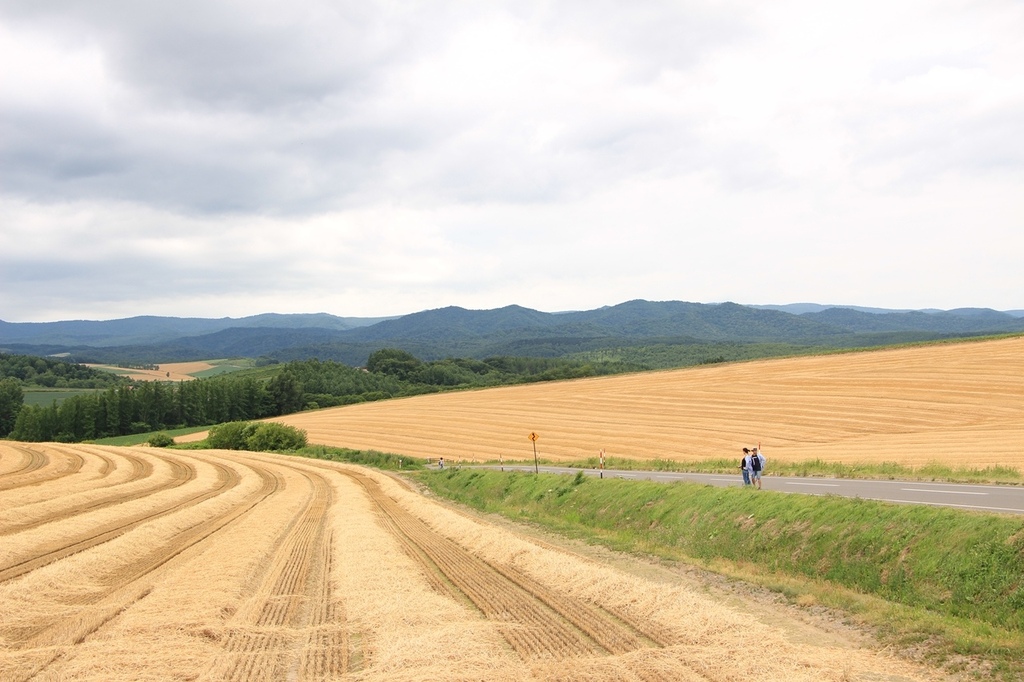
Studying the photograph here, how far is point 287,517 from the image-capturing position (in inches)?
1077

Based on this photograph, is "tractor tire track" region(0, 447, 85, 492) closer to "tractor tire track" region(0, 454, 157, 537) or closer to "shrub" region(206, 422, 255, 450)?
"tractor tire track" region(0, 454, 157, 537)

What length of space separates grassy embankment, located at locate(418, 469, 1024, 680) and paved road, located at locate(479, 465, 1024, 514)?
285 centimetres

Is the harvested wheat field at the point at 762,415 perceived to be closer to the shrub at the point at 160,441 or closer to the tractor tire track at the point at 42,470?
the shrub at the point at 160,441

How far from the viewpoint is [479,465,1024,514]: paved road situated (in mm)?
19812

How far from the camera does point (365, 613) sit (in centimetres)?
1268

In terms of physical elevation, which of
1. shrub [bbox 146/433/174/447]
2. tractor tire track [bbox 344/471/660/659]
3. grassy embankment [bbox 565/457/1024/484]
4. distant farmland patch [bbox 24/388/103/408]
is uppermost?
→ tractor tire track [bbox 344/471/660/659]

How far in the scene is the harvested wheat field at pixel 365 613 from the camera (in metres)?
9.59

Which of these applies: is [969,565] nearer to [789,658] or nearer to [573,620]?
[789,658]

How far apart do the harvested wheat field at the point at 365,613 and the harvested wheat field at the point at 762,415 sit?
24832 mm

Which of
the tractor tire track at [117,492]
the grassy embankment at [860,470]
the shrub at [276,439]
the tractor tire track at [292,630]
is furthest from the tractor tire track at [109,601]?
the shrub at [276,439]

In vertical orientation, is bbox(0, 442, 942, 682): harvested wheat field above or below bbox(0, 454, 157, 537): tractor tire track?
above

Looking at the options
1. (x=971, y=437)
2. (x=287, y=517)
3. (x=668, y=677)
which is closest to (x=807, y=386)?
(x=971, y=437)

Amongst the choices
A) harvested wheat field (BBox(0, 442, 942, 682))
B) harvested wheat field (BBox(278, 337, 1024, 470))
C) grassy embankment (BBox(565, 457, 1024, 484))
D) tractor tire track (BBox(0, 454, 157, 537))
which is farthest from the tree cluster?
harvested wheat field (BBox(0, 442, 942, 682))

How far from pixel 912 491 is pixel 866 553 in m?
11.2
